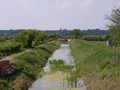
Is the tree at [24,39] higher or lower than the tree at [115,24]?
lower

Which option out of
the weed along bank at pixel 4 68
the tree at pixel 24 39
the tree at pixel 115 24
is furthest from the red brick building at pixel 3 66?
the tree at pixel 24 39

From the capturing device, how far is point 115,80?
1605 cm

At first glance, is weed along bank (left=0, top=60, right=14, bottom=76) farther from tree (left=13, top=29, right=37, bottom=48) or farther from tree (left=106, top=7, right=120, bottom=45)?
tree (left=13, top=29, right=37, bottom=48)

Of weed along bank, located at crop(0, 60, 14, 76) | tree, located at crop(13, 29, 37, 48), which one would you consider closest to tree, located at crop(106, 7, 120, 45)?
weed along bank, located at crop(0, 60, 14, 76)

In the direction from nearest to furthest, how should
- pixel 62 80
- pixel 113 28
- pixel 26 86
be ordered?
pixel 26 86, pixel 62 80, pixel 113 28

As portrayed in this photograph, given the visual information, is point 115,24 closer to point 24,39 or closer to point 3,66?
point 3,66

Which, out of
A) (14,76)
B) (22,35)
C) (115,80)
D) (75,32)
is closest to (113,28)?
(115,80)

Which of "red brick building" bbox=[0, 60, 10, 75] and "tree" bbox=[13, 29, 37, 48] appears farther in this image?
"tree" bbox=[13, 29, 37, 48]

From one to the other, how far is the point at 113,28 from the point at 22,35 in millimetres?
30544

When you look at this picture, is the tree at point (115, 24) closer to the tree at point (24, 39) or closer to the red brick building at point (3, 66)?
the red brick building at point (3, 66)

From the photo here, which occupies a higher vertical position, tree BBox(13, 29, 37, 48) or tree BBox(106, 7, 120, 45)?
tree BBox(106, 7, 120, 45)

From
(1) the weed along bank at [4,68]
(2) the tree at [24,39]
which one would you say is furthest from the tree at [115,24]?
(2) the tree at [24,39]

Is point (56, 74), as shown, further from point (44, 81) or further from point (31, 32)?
point (31, 32)

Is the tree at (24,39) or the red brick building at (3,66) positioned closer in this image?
the red brick building at (3,66)
